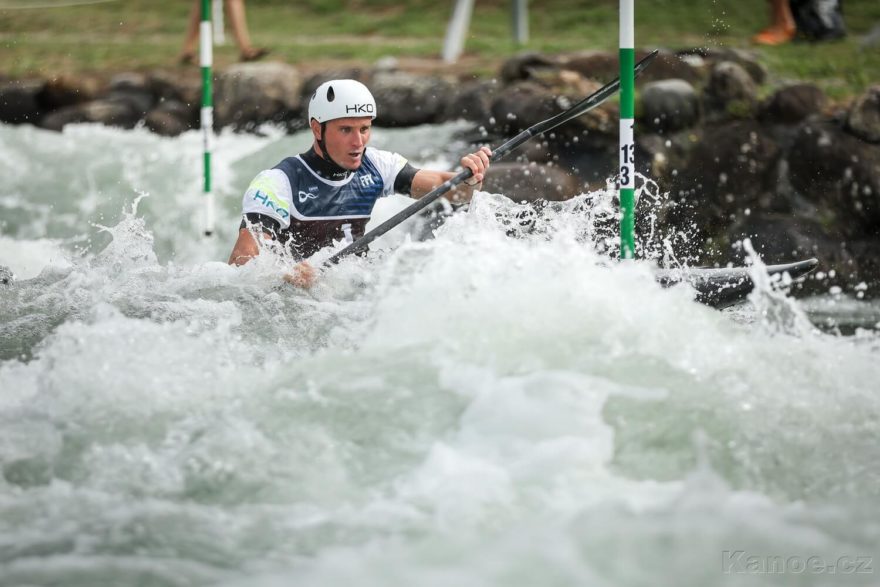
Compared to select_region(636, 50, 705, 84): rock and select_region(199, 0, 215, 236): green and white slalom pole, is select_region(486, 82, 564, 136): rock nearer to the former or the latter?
select_region(636, 50, 705, 84): rock

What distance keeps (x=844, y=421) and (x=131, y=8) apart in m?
17.5

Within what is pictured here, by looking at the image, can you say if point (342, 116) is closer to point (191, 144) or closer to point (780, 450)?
point (780, 450)

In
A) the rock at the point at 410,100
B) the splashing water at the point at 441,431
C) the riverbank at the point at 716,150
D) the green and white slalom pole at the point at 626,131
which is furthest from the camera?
the rock at the point at 410,100

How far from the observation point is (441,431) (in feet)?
13.8

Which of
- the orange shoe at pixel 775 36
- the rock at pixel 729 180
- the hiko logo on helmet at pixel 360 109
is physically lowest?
the rock at pixel 729 180

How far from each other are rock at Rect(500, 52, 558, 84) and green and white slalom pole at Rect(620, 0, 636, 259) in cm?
538

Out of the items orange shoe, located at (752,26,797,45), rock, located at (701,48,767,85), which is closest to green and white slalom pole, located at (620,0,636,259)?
rock, located at (701,48,767,85)

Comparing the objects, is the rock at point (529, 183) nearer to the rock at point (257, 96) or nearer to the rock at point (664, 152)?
the rock at point (664, 152)

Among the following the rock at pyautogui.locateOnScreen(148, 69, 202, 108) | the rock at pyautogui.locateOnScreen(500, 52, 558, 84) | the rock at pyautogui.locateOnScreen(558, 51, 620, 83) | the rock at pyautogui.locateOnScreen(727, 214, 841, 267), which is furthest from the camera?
the rock at pyautogui.locateOnScreen(148, 69, 202, 108)

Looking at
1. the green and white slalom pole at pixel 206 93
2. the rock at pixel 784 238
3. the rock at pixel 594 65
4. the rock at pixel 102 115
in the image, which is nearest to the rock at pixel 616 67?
the rock at pixel 594 65

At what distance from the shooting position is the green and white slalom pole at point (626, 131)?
5262mm

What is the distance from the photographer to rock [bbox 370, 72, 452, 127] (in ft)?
36.8

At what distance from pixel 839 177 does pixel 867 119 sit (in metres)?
0.53

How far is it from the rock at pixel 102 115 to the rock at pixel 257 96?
47.6 inches
